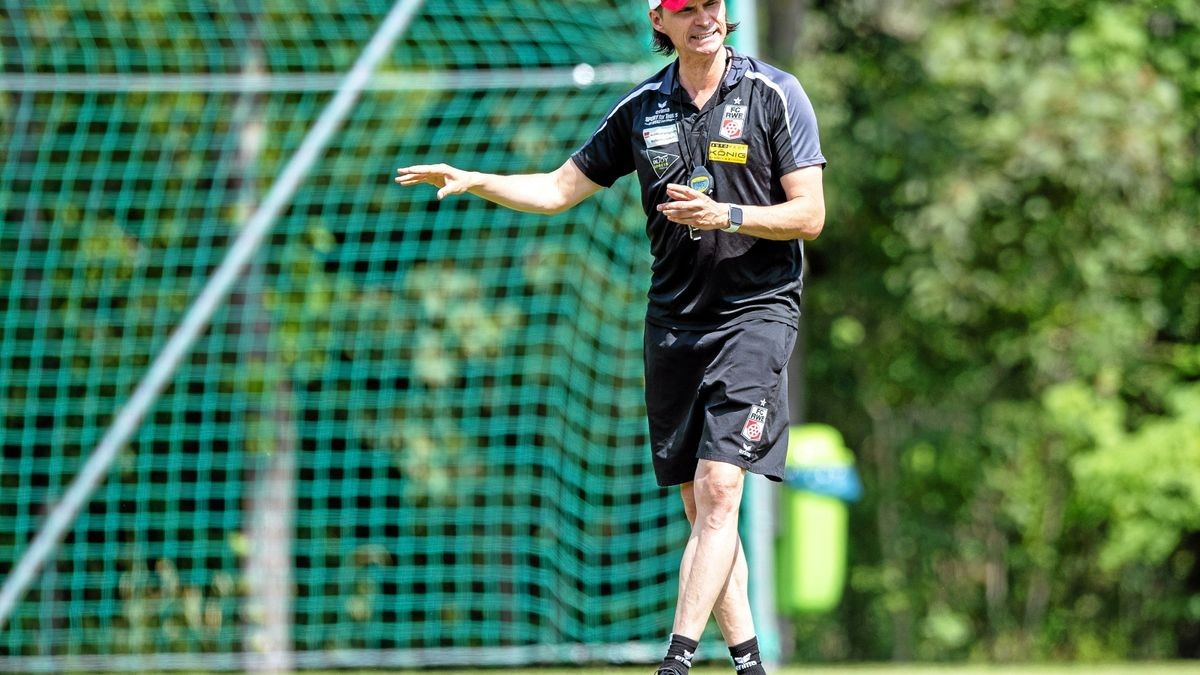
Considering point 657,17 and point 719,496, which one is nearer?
point 719,496

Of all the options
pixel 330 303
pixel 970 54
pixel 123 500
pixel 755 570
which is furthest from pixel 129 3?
pixel 970 54

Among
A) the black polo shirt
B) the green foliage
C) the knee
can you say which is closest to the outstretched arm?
the black polo shirt

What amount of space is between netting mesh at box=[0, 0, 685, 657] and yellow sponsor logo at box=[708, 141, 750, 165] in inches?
178

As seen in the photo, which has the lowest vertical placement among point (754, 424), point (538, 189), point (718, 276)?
point (754, 424)

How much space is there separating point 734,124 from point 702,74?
180 mm

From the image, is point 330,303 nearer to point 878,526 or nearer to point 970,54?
point 970,54

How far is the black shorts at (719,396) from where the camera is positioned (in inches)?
175

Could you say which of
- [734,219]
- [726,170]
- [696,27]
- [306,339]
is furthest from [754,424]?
[306,339]

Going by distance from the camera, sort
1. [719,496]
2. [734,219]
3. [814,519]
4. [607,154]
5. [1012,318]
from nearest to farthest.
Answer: [734,219] → [719,496] → [607,154] → [814,519] → [1012,318]

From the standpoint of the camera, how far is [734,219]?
425 cm

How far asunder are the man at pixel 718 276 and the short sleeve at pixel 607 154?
98 mm

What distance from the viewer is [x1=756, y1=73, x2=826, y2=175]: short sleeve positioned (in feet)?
14.7

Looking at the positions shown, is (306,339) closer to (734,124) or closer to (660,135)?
(660,135)

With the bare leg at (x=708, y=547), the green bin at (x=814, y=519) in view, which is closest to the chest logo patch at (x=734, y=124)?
the bare leg at (x=708, y=547)
